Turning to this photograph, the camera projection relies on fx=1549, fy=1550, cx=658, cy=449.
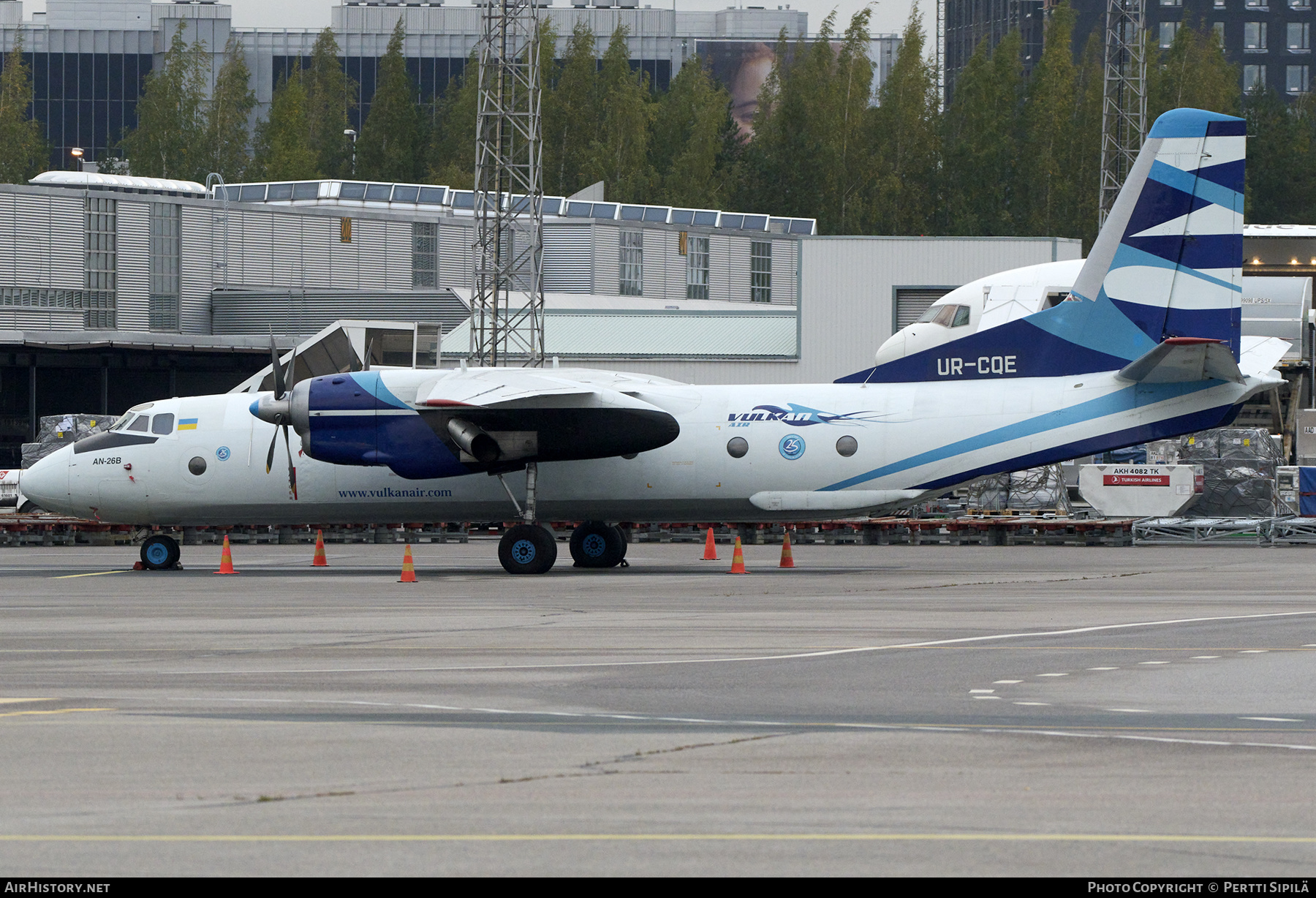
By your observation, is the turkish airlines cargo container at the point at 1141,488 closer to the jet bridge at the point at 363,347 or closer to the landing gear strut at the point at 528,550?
the landing gear strut at the point at 528,550

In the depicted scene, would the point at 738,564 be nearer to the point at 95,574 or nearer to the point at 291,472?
the point at 291,472

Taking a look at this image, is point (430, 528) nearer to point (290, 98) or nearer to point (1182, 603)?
point (1182, 603)

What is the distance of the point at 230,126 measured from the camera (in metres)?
101

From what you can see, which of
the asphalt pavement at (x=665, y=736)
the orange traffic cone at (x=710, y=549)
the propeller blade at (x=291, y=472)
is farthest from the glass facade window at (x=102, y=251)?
the asphalt pavement at (x=665, y=736)

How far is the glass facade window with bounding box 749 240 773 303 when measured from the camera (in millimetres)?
74500

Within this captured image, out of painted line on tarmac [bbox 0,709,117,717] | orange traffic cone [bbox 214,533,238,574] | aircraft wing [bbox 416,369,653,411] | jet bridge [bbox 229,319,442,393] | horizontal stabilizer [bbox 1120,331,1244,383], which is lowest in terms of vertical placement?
orange traffic cone [bbox 214,533,238,574]

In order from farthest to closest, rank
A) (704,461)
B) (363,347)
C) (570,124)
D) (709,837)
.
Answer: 1. (570,124)
2. (363,347)
3. (704,461)
4. (709,837)

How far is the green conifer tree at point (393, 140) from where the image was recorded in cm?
10106

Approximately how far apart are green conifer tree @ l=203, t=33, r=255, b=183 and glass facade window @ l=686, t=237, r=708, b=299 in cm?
3797

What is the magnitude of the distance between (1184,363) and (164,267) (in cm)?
4838

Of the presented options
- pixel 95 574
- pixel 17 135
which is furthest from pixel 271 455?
pixel 17 135

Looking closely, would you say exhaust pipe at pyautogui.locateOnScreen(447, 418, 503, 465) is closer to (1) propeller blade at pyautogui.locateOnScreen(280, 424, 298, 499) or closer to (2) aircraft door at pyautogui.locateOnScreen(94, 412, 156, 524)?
(1) propeller blade at pyautogui.locateOnScreen(280, 424, 298, 499)

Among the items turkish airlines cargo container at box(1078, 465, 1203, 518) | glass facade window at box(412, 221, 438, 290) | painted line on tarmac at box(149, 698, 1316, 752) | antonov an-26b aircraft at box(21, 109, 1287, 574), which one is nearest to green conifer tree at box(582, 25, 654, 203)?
glass facade window at box(412, 221, 438, 290)

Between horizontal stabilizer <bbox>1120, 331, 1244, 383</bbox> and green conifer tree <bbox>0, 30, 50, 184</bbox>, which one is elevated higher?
green conifer tree <bbox>0, 30, 50, 184</bbox>
